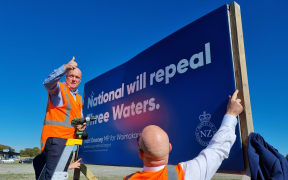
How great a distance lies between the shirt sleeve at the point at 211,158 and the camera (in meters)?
1.39

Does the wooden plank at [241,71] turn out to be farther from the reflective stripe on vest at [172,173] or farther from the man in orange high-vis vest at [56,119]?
the man in orange high-vis vest at [56,119]

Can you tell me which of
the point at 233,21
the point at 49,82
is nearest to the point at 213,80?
the point at 233,21

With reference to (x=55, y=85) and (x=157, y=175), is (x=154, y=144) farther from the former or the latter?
(x=55, y=85)

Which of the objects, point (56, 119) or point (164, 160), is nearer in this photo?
point (164, 160)

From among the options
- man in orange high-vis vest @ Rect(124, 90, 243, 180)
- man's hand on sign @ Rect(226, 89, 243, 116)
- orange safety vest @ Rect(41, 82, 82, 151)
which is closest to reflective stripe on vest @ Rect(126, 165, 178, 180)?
man in orange high-vis vest @ Rect(124, 90, 243, 180)

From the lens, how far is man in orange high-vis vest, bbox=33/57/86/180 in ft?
8.91

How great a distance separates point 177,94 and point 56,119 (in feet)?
5.58

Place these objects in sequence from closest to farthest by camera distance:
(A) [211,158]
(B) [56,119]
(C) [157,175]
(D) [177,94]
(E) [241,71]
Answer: (C) [157,175]
(A) [211,158]
(E) [241,71]
(D) [177,94]
(B) [56,119]

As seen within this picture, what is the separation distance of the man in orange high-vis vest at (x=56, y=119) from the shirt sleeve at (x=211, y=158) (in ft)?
6.13

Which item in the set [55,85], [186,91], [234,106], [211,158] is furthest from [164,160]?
[55,85]

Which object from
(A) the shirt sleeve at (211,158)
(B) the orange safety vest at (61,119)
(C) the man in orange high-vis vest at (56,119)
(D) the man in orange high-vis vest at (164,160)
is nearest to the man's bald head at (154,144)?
(D) the man in orange high-vis vest at (164,160)

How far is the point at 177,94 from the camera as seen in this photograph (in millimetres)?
2791

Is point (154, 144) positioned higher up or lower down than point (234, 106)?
lower down

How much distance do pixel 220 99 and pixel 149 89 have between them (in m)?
1.28
